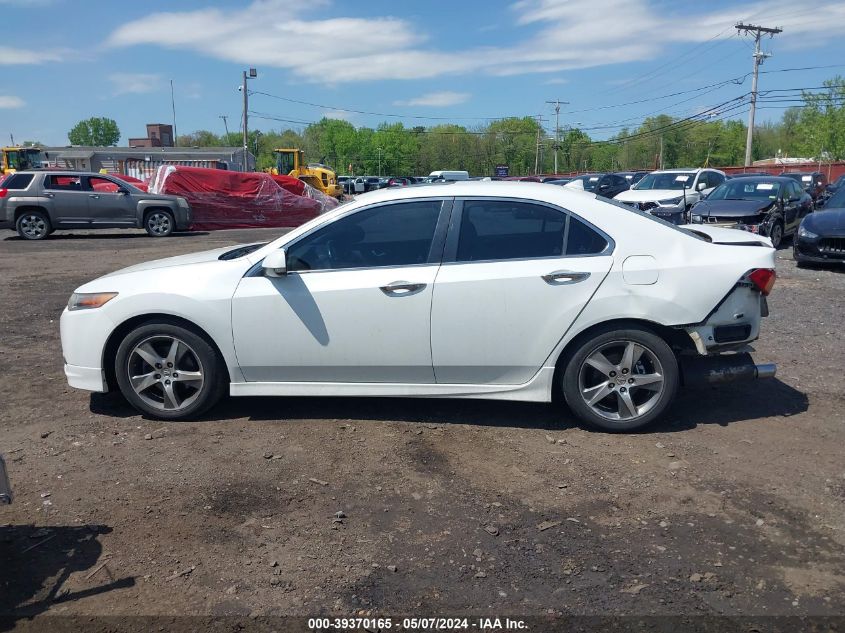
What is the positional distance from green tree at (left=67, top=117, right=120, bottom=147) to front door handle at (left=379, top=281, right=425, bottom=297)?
549ft

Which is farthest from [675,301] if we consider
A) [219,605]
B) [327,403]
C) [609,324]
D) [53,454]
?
[53,454]

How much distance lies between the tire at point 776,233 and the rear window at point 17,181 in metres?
17.4

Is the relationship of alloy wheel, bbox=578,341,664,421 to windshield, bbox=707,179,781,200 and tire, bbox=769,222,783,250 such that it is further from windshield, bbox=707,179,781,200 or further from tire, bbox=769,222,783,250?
windshield, bbox=707,179,781,200

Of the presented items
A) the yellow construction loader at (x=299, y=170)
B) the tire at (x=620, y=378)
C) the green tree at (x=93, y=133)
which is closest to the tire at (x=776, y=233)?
the tire at (x=620, y=378)

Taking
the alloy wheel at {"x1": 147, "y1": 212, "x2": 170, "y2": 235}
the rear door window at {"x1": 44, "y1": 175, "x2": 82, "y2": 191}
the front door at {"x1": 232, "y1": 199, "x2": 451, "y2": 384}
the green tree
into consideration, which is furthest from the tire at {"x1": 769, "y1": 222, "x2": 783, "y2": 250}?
the green tree

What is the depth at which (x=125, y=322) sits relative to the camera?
496cm

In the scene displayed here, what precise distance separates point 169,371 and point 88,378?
58 cm

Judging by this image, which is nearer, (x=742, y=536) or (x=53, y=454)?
(x=742, y=536)

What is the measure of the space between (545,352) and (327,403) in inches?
67.6

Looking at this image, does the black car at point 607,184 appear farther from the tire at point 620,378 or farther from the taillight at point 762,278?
the tire at point 620,378

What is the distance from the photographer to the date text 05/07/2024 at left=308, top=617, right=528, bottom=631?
2.88m

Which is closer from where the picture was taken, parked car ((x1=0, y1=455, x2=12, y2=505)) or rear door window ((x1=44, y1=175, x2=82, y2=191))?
parked car ((x1=0, y1=455, x2=12, y2=505))

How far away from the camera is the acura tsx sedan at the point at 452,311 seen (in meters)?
4.67

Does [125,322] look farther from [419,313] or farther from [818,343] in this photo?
[818,343]
